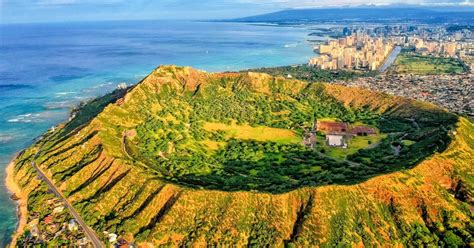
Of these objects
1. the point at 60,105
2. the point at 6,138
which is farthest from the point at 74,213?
the point at 60,105

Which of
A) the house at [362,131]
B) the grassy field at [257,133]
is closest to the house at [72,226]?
the grassy field at [257,133]

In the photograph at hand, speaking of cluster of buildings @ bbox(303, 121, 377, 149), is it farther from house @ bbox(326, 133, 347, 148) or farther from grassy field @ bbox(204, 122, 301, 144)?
grassy field @ bbox(204, 122, 301, 144)

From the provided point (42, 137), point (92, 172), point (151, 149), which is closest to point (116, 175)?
point (92, 172)

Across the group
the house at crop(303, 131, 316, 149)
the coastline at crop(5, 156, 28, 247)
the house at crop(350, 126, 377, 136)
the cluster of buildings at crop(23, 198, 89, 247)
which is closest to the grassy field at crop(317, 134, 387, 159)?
the house at crop(303, 131, 316, 149)

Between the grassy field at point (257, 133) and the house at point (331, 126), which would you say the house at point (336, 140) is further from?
the grassy field at point (257, 133)

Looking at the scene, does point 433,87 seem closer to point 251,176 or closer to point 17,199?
point 251,176

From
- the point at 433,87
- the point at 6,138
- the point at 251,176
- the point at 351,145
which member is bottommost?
the point at 433,87
